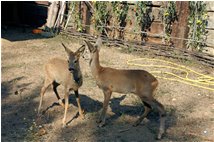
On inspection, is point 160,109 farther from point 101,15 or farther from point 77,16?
point 77,16

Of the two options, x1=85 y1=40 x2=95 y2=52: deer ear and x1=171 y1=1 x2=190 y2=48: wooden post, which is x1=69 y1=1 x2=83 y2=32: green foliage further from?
x1=85 y1=40 x2=95 y2=52: deer ear

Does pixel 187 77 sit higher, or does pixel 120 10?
pixel 120 10

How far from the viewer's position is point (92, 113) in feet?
22.3

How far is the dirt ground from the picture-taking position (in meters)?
5.92

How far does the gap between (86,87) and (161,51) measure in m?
4.58

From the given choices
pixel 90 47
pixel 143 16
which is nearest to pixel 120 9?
pixel 143 16

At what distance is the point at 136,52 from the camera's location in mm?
12359

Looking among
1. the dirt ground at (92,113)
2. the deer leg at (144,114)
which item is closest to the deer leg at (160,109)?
the dirt ground at (92,113)

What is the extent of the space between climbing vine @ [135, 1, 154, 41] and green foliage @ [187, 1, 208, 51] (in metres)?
1.80

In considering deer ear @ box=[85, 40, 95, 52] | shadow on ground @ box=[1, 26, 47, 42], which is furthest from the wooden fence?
deer ear @ box=[85, 40, 95, 52]

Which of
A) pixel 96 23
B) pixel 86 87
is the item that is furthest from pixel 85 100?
pixel 96 23

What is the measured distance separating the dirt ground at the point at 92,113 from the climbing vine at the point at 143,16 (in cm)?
325

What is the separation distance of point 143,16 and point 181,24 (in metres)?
1.64

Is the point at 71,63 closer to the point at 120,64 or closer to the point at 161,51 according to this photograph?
the point at 120,64
